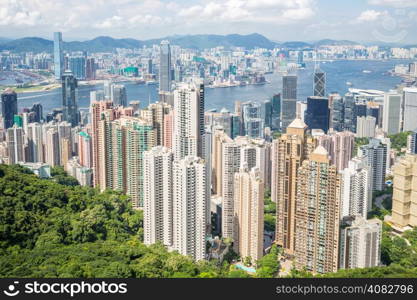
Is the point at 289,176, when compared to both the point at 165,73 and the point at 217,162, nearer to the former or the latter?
the point at 217,162

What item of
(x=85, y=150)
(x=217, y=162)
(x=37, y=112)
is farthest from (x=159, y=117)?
(x=37, y=112)

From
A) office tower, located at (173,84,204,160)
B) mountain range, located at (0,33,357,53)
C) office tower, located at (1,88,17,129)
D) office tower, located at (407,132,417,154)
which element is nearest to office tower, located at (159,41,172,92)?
mountain range, located at (0,33,357,53)

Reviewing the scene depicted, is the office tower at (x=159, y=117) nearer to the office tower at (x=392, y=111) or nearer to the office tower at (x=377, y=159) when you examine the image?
the office tower at (x=377, y=159)

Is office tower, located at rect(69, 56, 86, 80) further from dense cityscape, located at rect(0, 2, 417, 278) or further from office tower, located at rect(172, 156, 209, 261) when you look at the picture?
office tower, located at rect(172, 156, 209, 261)

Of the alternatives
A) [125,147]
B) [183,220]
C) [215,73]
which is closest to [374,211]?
[183,220]

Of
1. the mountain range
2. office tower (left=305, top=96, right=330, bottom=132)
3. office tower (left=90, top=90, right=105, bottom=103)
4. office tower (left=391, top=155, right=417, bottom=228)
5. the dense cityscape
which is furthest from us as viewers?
office tower (left=90, top=90, right=105, bottom=103)
